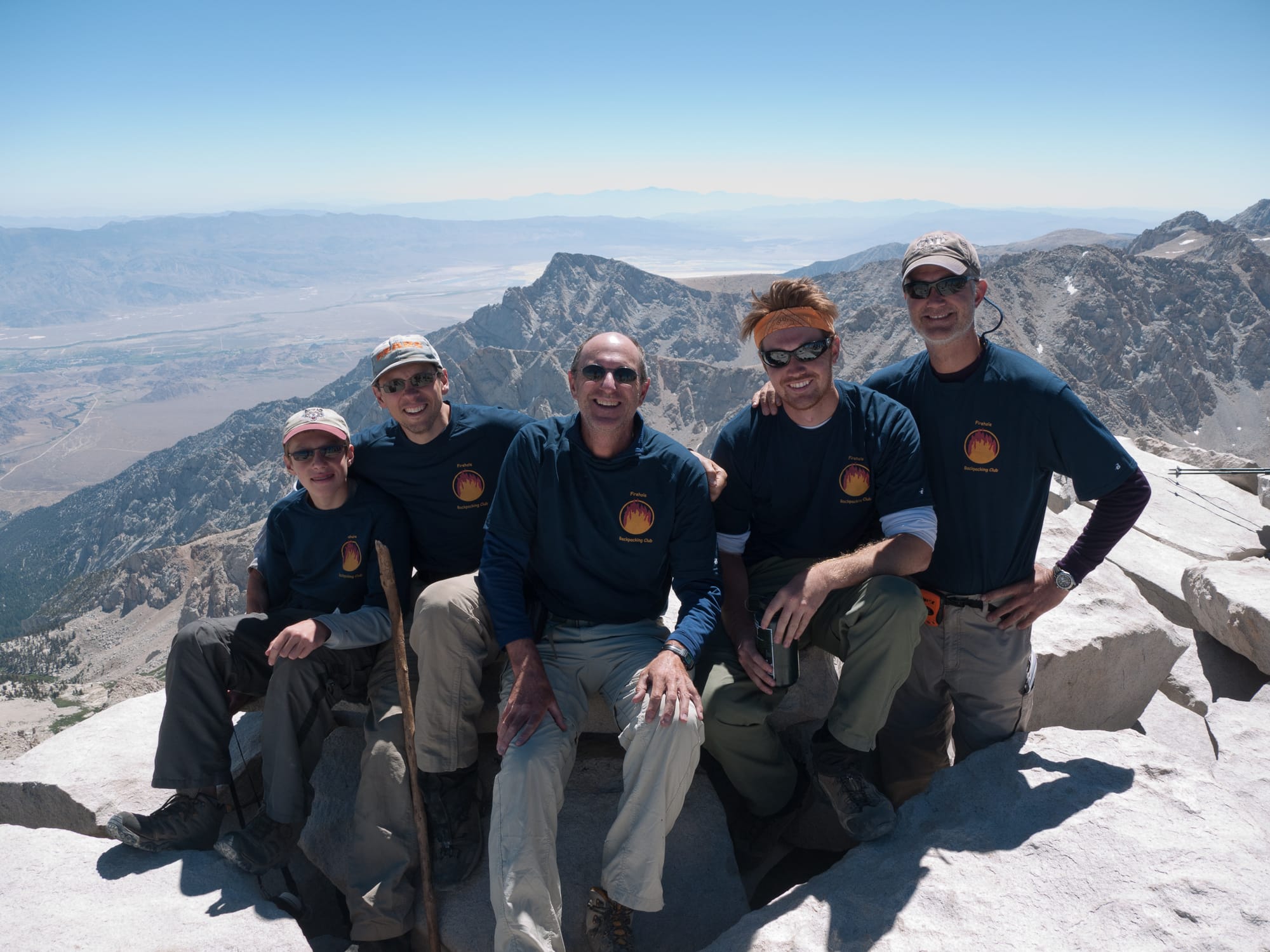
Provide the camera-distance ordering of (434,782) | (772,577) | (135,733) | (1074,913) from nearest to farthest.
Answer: (1074,913) → (434,782) → (772,577) → (135,733)

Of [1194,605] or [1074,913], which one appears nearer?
[1074,913]

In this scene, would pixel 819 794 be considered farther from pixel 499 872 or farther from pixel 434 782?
pixel 434 782

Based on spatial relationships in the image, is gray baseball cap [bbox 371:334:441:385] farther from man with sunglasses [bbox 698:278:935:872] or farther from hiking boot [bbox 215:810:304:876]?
hiking boot [bbox 215:810:304:876]

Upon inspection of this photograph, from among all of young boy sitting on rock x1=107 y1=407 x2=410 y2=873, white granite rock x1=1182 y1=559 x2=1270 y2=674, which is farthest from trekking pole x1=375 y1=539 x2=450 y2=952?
white granite rock x1=1182 y1=559 x2=1270 y2=674

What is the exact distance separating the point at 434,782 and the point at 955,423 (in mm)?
4758

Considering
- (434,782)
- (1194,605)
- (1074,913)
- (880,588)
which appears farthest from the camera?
(1194,605)

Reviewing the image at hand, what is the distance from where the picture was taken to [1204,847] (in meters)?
4.64

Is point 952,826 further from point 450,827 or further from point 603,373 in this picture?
point 603,373

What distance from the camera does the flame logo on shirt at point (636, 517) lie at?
228 inches

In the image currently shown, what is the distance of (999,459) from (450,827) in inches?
194

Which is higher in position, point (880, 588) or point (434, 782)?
point (880, 588)

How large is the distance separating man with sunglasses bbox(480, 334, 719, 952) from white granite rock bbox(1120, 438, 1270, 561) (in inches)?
415

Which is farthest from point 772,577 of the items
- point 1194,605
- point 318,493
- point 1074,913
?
point 1194,605

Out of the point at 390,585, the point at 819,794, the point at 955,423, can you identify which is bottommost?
Answer: the point at 819,794
